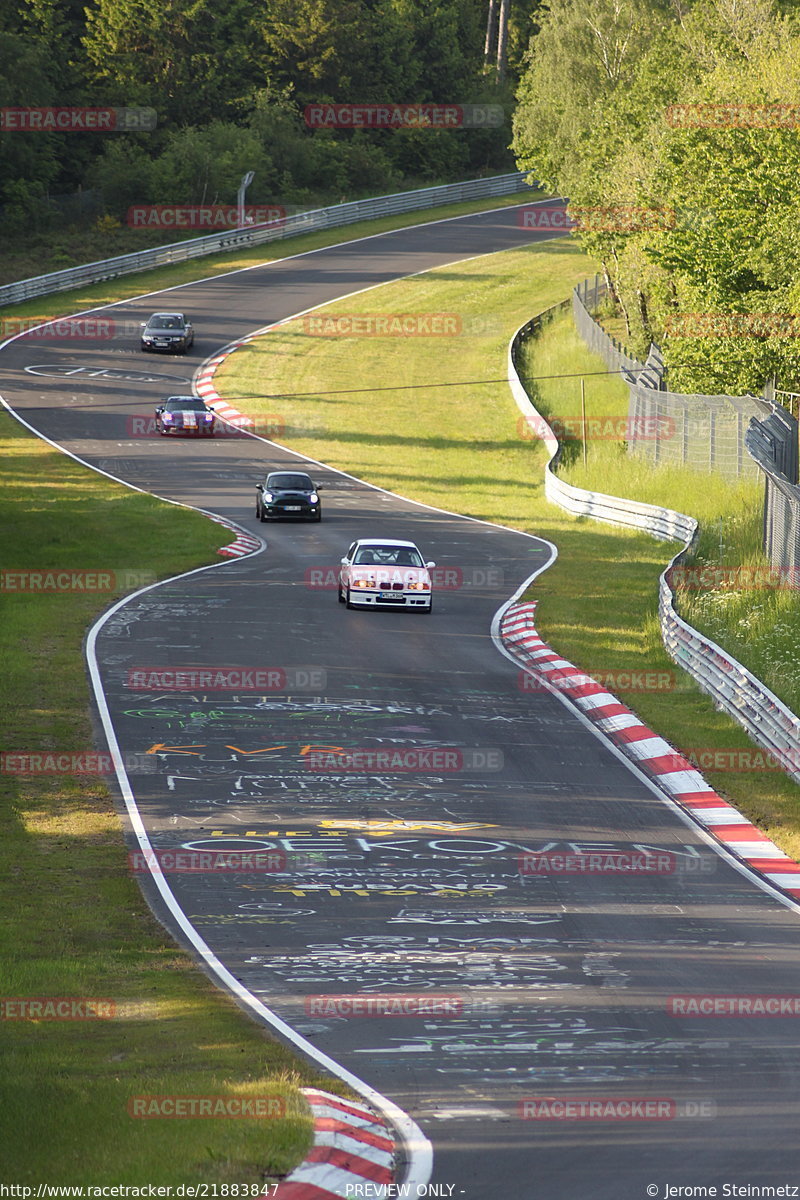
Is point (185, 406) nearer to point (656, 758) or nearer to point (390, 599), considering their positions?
point (390, 599)

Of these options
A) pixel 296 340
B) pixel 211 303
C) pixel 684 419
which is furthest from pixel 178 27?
pixel 684 419

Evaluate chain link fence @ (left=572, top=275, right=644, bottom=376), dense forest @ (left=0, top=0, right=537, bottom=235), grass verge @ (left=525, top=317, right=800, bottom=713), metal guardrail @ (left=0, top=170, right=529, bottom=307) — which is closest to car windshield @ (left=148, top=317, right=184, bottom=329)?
metal guardrail @ (left=0, top=170, right=529, bottom=307)

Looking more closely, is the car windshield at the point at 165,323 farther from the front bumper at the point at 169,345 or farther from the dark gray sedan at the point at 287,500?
the dark gray sedan at the point at 287,500

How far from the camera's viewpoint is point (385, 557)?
27.3 metres

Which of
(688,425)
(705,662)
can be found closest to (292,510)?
(688,425)

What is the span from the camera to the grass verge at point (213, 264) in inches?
2603

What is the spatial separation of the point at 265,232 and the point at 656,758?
65.1 meters

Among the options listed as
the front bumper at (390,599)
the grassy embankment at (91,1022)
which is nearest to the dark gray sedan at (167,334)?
the front bumper at (390,599)

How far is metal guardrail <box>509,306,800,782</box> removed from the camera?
17.3 m

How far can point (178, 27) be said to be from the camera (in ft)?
285

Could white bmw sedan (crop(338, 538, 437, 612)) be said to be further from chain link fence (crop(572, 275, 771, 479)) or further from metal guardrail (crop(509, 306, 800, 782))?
chain link fence (crop(572, 275, 771, 479))

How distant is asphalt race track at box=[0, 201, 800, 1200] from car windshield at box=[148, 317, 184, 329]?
32.5m

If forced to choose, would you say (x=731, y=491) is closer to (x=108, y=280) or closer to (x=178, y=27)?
(x=108, y=280)

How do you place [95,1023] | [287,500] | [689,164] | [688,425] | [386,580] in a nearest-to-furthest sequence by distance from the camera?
1. [95,1023]
2. [386,580]
3. [287,500]
4. [688,425]
5. [689,164]
